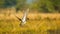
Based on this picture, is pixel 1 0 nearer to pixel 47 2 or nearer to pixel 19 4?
pixel 19 4

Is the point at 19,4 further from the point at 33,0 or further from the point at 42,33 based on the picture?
the point at 42,33

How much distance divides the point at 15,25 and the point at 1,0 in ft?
41.9

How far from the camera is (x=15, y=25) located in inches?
440

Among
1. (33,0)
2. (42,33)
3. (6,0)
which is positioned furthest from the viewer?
(6,0)

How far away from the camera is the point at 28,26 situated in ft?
36.8

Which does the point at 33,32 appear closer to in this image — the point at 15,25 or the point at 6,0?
the point at 15,25

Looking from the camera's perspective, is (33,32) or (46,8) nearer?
(33,32)

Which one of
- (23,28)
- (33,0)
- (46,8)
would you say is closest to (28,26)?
(23,28)

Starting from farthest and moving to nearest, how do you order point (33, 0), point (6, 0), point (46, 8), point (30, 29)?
point (6, 0), point (46, 8), point (33, 0), point (30, 29)

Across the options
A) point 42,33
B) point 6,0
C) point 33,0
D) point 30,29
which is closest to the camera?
point 42,33

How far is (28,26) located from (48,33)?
1.67 meters

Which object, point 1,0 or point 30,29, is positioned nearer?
point 30,29

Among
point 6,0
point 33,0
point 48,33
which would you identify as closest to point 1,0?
point 6,0

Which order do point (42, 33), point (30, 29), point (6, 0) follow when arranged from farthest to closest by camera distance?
1. point (6, 0)
2. point (30, 29)
3. point (42, 33)
